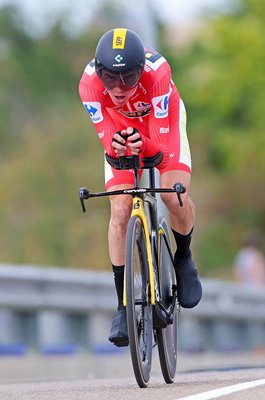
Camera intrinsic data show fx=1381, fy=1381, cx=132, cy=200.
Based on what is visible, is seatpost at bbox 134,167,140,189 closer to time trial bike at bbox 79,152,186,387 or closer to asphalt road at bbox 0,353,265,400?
time trial bike at bbox 79,152,186,387

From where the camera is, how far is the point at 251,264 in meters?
21.8

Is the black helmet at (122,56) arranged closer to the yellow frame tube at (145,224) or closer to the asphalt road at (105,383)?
the yellow frame tube at (145,224)

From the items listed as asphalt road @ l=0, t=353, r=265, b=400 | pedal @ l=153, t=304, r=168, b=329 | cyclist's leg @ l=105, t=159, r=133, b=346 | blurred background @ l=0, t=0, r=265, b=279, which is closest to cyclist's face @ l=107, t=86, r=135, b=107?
cyclist's leg @ l=105, t=159, r=133, b=346

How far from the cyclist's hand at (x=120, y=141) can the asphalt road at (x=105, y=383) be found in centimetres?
150

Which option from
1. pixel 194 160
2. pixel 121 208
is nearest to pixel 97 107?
pixel 121 208

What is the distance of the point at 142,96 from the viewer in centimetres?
909

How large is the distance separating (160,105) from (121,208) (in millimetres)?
722

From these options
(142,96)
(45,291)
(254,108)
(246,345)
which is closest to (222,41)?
(254,108)

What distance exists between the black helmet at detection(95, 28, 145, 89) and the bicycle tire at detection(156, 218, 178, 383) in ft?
4.38

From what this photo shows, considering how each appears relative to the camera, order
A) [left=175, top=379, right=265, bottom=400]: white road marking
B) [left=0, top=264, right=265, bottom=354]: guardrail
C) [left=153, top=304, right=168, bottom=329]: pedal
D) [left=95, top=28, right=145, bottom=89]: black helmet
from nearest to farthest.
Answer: [left=175, top=379, right=265, bottom=400]: white road marking < [left=95, top=28, right=145, bottom=89]: black helmet < [left=153, top=304, right=168, bottom=329]: pedal < [left=0, top=264, right=265, bottom=354]: guardrail

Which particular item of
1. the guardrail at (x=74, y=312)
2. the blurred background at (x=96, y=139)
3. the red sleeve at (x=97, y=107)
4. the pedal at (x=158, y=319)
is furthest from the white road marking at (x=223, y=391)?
the blurred background at (x=96, y=139)

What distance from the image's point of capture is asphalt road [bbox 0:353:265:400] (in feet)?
25.8

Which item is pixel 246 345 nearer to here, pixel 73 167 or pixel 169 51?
pixel 73 167

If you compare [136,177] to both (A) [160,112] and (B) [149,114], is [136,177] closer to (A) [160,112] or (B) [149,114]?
(A) [160,112]
